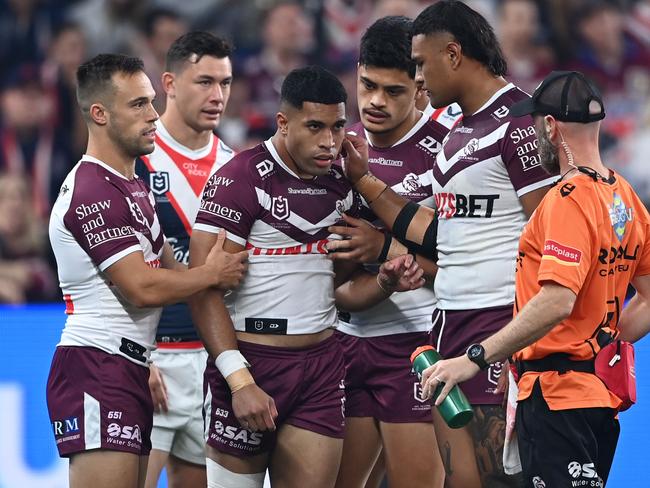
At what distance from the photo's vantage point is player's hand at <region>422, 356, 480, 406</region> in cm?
411

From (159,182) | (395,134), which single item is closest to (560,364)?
(395,134)

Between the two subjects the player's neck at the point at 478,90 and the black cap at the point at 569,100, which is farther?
the player's neck at the point at 478,90

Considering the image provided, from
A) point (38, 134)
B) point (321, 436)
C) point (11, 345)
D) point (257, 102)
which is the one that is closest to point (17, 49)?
point (38, 134)

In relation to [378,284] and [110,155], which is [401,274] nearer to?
[378,284]

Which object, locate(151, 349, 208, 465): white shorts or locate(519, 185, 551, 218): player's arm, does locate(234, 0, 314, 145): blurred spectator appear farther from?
locate(519, 185, 551, 218): player's arm

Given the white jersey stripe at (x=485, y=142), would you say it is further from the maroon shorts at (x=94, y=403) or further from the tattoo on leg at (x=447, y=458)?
the maroon shorts at (x=94, y=403)

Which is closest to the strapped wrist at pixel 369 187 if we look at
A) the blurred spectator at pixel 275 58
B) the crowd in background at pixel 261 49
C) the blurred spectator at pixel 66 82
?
the crowd in background at pixel 261 49

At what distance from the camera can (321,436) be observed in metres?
4.86

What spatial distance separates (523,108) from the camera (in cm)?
437

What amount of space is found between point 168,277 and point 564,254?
5.36ft

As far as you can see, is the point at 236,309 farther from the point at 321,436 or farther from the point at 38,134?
the point at 38,134

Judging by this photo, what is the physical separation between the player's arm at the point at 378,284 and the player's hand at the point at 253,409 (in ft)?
2.57

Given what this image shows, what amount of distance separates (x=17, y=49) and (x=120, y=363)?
6034 mm

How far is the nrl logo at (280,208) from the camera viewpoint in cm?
485
